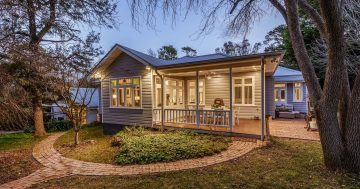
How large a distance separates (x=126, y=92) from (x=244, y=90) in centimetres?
601

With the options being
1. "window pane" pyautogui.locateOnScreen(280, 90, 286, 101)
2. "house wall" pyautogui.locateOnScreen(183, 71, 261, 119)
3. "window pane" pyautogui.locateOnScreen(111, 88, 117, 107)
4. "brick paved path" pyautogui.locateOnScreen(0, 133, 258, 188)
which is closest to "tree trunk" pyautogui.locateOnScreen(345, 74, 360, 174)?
"brick paved path" pyautogui.locateOnScreen(0, 133, 258, 188)

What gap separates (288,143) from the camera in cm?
699

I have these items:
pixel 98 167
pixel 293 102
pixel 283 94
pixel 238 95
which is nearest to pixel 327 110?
pixel 98 167

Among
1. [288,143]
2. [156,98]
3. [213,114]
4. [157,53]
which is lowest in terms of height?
[288,143]

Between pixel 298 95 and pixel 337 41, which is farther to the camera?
pixel 298 95

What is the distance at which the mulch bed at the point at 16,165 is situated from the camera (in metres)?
5.18

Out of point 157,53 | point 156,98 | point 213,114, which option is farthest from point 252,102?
point 157,53

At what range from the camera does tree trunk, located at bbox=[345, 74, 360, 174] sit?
412 centimetres

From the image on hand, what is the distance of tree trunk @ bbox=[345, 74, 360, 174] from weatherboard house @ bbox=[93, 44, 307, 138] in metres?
3.41

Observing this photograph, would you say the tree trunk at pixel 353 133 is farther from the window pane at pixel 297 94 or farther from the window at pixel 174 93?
the window pane at pixel 297 94

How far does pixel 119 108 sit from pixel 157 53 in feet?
95.9

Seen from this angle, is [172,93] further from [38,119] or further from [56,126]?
[56,126]

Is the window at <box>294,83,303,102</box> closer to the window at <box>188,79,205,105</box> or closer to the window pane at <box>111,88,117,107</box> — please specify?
the window at <box>188,79,205,105</box>

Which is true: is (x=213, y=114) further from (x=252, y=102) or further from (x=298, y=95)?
(x=298, y=95)
